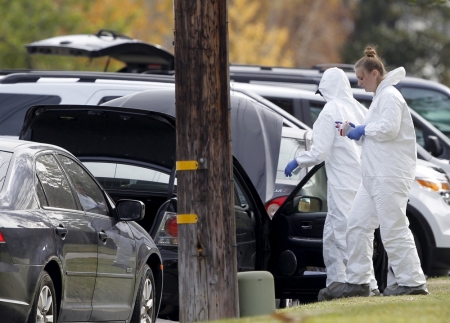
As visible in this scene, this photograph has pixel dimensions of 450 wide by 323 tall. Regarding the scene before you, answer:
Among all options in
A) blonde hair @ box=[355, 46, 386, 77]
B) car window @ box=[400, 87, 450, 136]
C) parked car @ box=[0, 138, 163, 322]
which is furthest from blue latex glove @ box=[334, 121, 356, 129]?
car window @ box=[400, 87, 450, 136]

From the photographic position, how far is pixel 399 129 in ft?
28.2

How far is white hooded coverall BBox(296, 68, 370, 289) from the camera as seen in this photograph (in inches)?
349

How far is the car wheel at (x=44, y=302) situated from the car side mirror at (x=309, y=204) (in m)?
3.53

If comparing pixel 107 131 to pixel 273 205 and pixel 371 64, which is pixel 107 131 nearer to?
pixel 273 205

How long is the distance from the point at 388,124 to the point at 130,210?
2434 millimetres

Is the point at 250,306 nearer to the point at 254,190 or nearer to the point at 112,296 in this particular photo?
the point at 112,296

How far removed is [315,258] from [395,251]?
757mm

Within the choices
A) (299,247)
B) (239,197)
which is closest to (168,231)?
(239,197)

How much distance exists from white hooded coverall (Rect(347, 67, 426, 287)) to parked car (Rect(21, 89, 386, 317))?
51cm

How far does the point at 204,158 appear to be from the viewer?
6.64 m

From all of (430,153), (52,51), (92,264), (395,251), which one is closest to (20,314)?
(92,264)

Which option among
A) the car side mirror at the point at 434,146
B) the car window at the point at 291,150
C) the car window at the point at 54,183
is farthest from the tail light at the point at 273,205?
the car side mirror at the point at 434,146

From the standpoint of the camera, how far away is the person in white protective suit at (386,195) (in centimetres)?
855

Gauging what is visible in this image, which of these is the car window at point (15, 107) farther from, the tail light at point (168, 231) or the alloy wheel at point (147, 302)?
the alloy wheel at point (147, 302)
